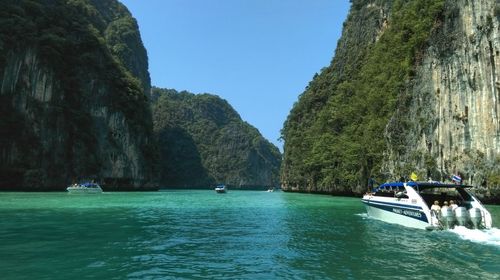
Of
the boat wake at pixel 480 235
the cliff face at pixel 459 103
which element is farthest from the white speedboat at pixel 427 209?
the cliff face at pixel 459 103

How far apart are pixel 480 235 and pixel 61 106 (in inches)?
3610

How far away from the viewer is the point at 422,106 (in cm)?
5044

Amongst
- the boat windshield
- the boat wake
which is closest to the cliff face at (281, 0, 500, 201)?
the boat windshield

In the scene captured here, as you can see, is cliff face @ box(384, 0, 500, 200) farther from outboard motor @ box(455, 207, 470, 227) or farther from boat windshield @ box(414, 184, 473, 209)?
outboard motor @ box(455, 207, 470, 227)

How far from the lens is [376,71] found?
72188 millimetres

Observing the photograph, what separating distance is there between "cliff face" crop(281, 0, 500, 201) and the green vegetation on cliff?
0.64 feet

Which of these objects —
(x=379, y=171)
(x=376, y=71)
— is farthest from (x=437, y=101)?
(x=376, y=71)

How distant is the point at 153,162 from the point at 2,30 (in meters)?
56.9

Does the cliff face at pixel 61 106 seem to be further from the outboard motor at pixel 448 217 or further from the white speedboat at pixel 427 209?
the outboard motor at pixel 448 217

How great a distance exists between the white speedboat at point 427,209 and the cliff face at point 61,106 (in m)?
74.0

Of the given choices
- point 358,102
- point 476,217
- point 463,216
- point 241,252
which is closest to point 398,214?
point 463,216

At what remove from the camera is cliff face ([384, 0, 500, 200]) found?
131 feet

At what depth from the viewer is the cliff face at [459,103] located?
131 ft

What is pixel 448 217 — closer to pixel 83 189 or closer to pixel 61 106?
pixel 83 189
